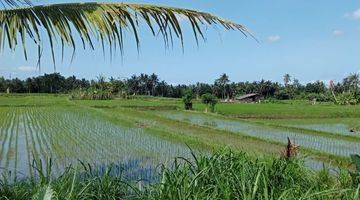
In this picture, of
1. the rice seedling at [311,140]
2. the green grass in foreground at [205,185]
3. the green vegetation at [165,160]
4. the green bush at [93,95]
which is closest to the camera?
the green grass in foreground at [205,185]

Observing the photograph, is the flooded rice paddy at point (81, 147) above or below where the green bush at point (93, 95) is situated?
below

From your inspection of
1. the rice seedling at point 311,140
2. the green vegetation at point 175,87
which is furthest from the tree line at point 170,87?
the rice seedling at point 311,140

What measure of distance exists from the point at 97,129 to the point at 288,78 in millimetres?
80317

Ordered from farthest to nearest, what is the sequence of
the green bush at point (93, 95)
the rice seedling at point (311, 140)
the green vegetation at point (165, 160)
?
the green bush at point (93, 95) → the rice seedling at point (311, 140) → the green vegetation at point (165, 160)

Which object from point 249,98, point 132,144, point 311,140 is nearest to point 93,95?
point 249,98

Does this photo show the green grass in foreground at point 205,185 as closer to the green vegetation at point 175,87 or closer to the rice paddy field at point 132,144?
the rice paddy field at point 132,144

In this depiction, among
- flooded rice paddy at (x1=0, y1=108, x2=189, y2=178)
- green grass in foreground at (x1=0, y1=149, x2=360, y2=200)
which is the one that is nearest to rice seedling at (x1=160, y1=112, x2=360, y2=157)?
flooded rice paddy at (x1=0, y1=108, x2=189, y2=178)

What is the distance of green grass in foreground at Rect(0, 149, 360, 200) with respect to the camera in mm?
4102

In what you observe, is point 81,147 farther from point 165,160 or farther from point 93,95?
point 93,95

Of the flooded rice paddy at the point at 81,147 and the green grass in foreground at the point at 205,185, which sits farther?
the flooded rice paddy at the point at 81,147

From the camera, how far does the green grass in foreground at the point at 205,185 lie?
4.10 metres

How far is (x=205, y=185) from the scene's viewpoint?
4820 mm

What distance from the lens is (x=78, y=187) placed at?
448 centimetres

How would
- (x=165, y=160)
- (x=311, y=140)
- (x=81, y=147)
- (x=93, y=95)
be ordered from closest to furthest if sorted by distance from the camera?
(x=165, y=160) < (x=81, y=147) < (x=311, y=140) < (x=93, y=95)
